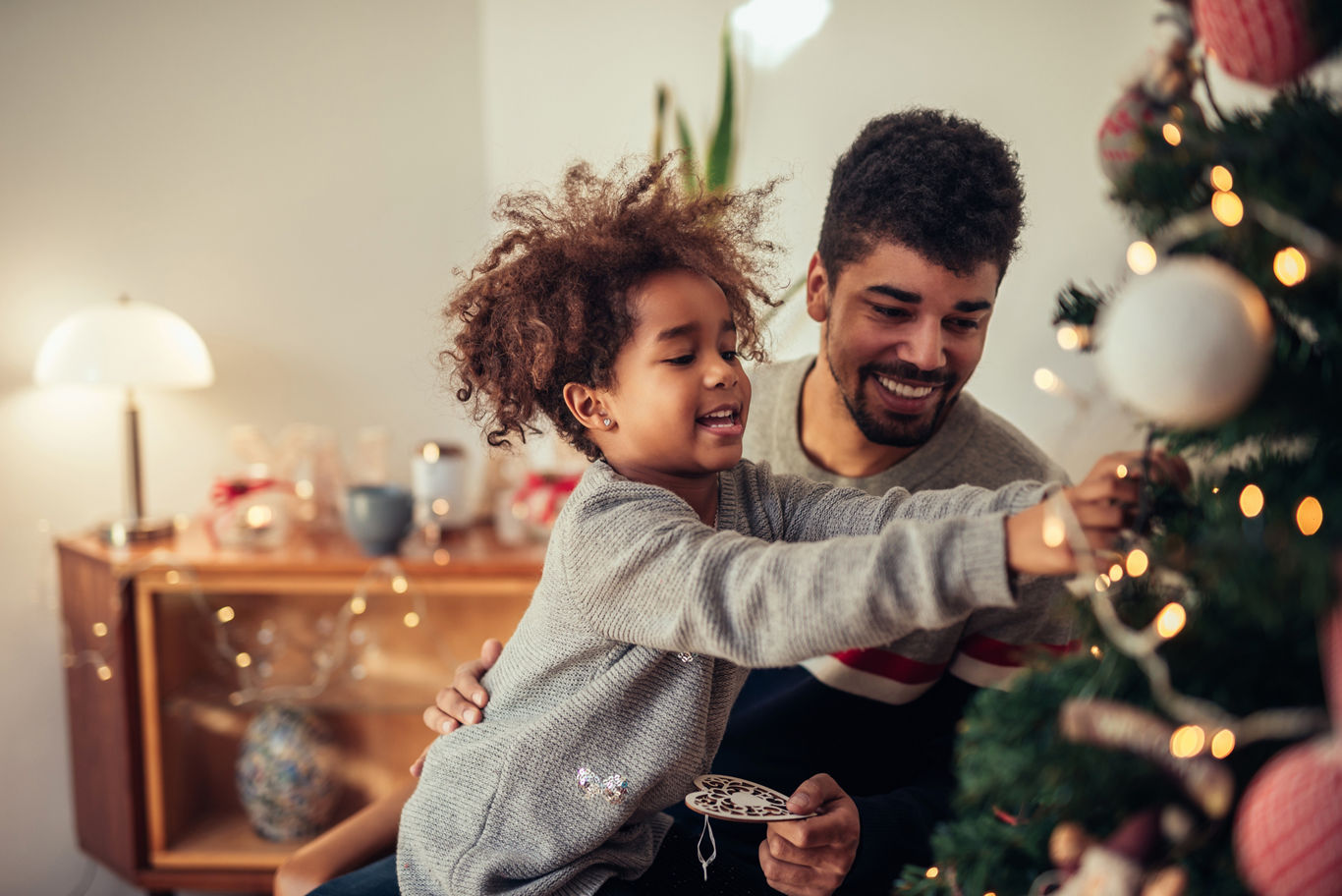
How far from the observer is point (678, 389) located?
0.96 meters

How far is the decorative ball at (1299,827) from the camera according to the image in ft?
1.23

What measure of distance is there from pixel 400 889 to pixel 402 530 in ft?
3.50

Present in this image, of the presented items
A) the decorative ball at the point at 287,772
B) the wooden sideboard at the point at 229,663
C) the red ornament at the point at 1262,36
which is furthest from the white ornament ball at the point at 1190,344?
the decorative ball at the point at 287,772

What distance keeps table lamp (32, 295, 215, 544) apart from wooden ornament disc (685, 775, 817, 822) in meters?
1.76

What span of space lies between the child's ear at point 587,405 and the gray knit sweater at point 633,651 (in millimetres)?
87

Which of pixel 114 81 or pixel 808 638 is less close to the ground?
pixel 114 81

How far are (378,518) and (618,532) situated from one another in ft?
4.24

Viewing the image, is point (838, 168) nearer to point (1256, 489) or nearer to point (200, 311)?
point (1256, 489)

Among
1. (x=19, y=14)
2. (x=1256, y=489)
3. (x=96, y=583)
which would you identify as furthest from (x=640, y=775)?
(x=19, y=14)

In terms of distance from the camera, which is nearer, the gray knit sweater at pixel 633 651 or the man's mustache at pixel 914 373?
the gray knit sweater at pixel 633 651

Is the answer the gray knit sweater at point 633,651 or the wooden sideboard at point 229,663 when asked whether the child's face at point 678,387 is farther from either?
the wooden sideboard at point 229,663

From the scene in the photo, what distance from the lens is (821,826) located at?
33.6 inches

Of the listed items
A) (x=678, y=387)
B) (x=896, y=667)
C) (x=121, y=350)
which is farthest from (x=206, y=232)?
(x=896, y=667)

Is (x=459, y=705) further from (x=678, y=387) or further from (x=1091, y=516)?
(x=1091, y=516)
